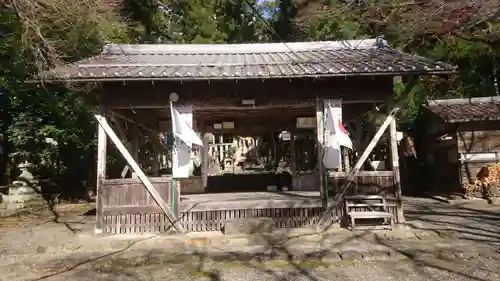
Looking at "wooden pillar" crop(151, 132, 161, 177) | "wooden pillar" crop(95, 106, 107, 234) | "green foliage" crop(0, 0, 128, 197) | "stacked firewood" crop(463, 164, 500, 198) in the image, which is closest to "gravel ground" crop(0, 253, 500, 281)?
"wooden pillar" crop(95, 106, 107, 234)

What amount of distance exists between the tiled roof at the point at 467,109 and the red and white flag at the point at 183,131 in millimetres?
10271

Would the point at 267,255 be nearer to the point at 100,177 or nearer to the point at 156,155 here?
the point at 100,177

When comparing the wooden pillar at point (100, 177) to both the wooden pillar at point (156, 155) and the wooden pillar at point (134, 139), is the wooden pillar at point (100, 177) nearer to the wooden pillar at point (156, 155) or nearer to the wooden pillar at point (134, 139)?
the wooden pillar at point (134, 139)

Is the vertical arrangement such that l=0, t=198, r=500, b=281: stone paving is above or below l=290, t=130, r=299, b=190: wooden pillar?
below

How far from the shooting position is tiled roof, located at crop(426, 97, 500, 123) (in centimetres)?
1373

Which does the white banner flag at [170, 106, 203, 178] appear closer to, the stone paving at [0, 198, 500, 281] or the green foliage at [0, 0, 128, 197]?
the stone paving at [0, 198, 500, 281]

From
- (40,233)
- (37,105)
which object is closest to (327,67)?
(40,233)

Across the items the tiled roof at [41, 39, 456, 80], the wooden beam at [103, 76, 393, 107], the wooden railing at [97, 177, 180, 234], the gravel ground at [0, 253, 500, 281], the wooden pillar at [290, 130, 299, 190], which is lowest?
the gravel ground at [0, 253, 500, 281]

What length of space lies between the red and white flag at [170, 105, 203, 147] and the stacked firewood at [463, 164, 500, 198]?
1064 cm

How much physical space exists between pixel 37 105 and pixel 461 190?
51.4 feet

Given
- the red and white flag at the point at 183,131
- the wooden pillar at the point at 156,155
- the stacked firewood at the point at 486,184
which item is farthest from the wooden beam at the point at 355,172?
the stacked firewood at the point at 486,184

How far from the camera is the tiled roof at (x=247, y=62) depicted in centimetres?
759

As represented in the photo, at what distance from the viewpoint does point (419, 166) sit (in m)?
17.4

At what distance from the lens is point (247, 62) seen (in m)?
9.12
